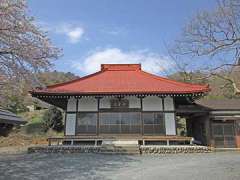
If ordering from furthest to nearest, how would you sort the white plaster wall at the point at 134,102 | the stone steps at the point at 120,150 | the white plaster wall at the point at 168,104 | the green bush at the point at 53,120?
the green bush at the point at 53,120 < the white plaster wall at the point at 134,102 < the white plaster wall at the point at 168,104 < the stone steps at the point at 120,150

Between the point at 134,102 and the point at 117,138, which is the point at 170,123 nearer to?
the point at 134,102

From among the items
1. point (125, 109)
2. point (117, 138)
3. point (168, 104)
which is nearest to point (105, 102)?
point (125, 109)

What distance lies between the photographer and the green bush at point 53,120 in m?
27.6

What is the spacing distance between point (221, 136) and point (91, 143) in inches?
372

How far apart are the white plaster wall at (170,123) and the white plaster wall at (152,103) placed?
2.20 ft

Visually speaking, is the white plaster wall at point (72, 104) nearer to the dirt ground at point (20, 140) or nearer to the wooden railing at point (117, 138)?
the wooden railing at point (117, 138)

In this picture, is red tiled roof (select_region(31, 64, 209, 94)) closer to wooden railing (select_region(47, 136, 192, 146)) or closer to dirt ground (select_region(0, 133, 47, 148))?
wooden railing (select_region(47, 136, 192, 146))

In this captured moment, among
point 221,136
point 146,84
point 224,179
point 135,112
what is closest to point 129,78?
point 146,84

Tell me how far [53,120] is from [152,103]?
14.5 m

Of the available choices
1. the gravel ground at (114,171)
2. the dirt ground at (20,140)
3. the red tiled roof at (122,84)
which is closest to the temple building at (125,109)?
the red tiled roof at (122,84)

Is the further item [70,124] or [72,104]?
[72,104]

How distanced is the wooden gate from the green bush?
16.3 metres

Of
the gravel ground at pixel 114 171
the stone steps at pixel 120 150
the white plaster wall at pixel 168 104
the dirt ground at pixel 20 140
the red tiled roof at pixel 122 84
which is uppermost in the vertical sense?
the red tiled roof at pixel 122 84

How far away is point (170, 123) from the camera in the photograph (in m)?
16.4
